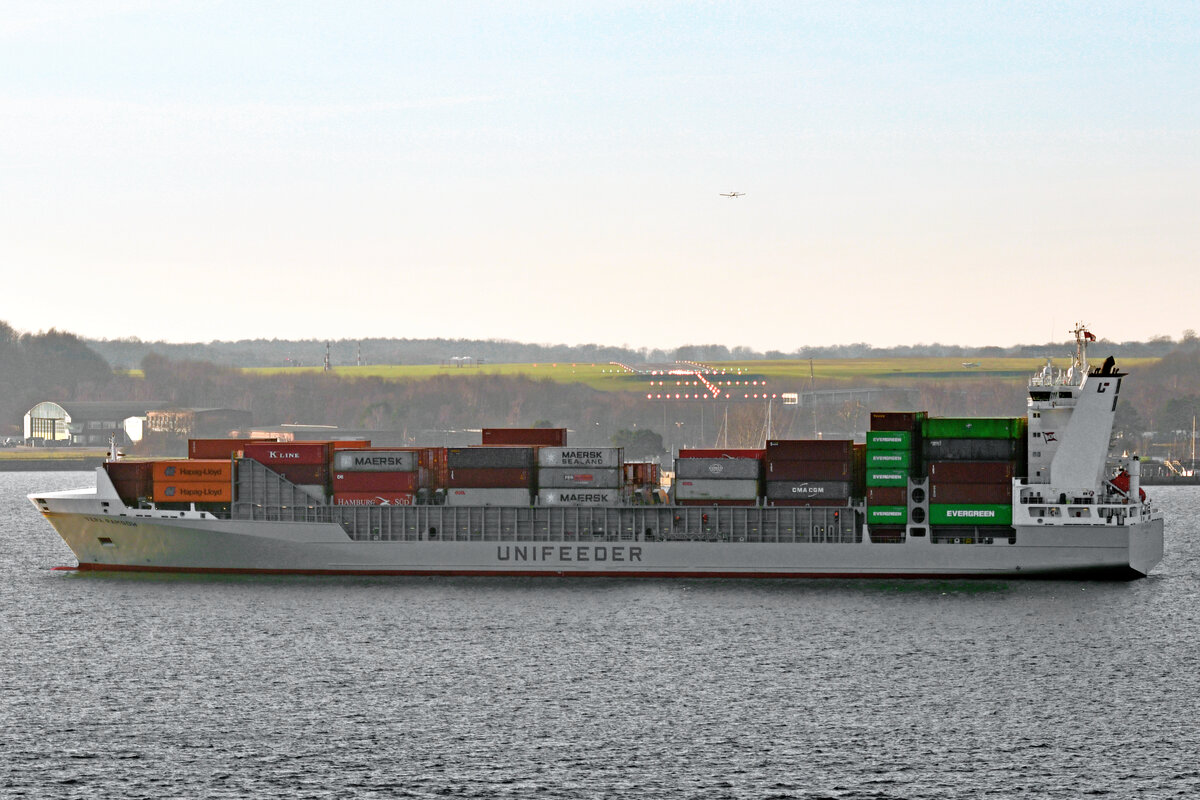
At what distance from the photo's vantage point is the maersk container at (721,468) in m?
72.8

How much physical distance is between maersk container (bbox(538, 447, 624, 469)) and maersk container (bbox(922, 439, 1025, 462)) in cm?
1732

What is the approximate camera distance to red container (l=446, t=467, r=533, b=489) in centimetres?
7362

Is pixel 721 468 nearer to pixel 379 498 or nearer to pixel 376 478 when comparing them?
pixel 379 498

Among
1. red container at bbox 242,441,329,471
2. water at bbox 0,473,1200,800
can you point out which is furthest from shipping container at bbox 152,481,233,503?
water at bbox 0,473,1200,800

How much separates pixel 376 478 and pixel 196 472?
34.3 feet

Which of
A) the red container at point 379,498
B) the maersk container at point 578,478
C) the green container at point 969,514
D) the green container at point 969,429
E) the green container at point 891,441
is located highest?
the green container at point 969,429

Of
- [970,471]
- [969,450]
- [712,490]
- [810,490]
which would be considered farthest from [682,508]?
[969,450]

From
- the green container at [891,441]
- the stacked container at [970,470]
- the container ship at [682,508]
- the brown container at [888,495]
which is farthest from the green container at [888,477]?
the stacked container at [970,470]

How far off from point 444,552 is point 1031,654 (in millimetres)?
32473

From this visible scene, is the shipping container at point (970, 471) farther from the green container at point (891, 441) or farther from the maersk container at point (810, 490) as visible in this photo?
the maersk container at point (810, 490)

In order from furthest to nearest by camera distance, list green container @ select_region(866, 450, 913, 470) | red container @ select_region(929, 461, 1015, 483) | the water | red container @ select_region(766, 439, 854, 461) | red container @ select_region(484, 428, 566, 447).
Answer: red container @ select_region(484, 428, 566, 447) < red container @ select_region(766, 439, 854, 461) < green container @ select_region(866, 450, 913, 470) < red container @ select_region(929, 461, 1015, 483) < the water

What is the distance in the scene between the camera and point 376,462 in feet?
243

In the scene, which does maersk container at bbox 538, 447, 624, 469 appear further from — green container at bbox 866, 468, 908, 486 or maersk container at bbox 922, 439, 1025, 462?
maersk container at bbox 922, 439, 1025, 462

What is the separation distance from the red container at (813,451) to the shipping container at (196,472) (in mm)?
30841
